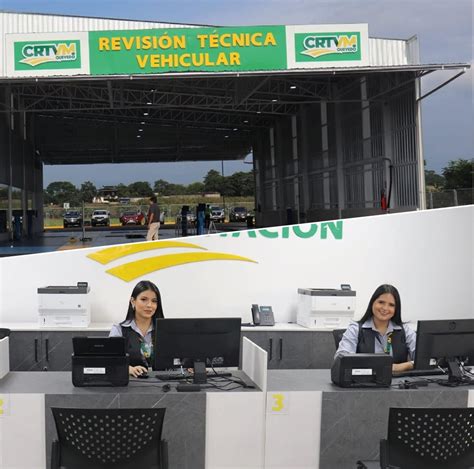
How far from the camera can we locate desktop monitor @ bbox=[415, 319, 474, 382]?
14.5ft

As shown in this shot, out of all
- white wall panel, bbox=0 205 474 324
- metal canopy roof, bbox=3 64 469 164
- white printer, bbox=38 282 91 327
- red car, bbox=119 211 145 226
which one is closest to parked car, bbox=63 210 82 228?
red car, bbox=119 211 145 226

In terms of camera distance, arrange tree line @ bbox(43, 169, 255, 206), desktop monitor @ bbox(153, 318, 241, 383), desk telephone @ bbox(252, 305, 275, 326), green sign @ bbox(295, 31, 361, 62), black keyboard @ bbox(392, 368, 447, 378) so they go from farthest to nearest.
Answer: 1. tree line @ bbox(43, 169, 255, 206)
2. green sign @ bbox(295, 31, 361, 62)
3. desk telephone @ bbox(252, 305, 275, 326)
4. black keyboard @ bbox(392, 368, 447, 378)
5. desktop monitor @ bbox(153, 318, 241, 383)

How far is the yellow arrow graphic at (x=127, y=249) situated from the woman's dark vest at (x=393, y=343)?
3.09 metres

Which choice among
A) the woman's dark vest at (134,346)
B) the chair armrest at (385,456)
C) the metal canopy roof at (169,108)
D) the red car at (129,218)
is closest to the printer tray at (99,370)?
the woman's dark vest at (134,346)

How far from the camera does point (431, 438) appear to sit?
3344mm

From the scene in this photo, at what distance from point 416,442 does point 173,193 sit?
103ft

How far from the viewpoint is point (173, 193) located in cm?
3453

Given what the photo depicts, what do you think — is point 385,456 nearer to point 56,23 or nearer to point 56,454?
point 56,454

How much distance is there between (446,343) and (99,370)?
2.06 metres

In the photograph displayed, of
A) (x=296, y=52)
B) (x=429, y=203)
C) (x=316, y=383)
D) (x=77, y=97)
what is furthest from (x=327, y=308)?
(x=77, y=97)

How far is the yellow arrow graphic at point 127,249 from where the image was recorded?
7.70 m

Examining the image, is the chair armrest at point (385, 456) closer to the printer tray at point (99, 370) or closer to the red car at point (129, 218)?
the printer tray at point (99, 370)

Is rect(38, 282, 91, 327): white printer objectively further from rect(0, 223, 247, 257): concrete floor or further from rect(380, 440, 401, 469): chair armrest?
rect(0, 223, 247, 257): concrete floor

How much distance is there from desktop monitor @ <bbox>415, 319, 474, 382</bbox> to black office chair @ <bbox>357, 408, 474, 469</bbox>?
109cm
